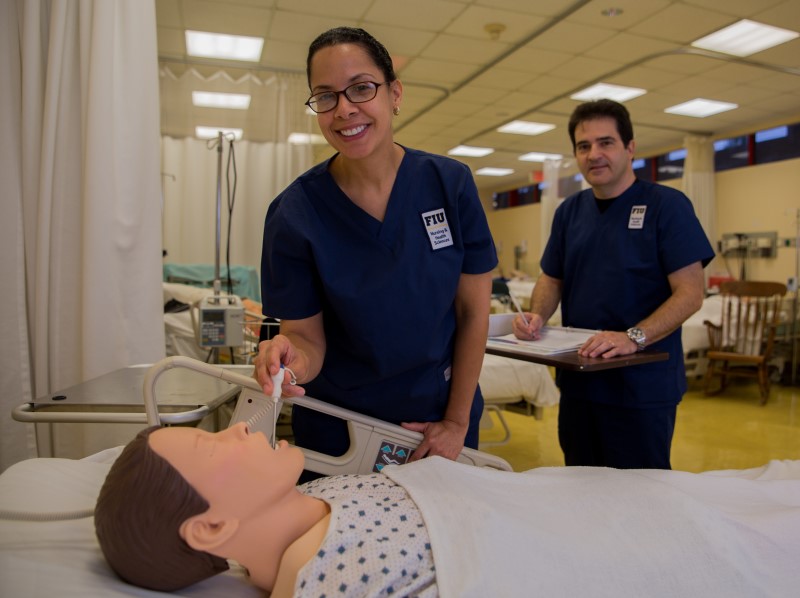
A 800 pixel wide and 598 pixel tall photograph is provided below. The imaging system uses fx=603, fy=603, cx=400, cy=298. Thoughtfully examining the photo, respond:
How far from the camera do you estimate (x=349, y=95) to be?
3.99 ft

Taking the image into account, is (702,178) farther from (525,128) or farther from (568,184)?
(525,128)

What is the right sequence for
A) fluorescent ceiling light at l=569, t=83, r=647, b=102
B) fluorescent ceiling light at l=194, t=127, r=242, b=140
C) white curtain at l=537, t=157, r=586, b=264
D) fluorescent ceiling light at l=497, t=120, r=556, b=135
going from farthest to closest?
fluorescent ceiling light at l=497, t=120, r=556, b=135 < white curtain at l=537, t=157, r=586, b=264 < fluorescent ceiling light at l=569, t=83, r=647, b=102 < fluorescent ceiling light at l=194, t=127, r=242, b=140

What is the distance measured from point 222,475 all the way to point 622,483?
2.60ft

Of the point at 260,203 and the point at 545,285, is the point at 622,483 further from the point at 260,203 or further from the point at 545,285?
the point at 260,203

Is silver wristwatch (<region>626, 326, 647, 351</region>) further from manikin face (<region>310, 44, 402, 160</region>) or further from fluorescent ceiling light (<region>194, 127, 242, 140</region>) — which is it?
fluorescent ceiling light (<region>194, 127, 242, 140</region>)

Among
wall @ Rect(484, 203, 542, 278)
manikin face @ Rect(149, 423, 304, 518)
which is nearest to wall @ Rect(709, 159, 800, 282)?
wall @ Rect(484, 203, 542, 278)

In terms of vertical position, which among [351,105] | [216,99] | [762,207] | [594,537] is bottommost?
[594,537]

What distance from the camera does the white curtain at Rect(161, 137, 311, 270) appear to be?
464cm

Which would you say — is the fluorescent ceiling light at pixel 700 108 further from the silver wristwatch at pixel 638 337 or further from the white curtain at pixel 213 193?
the silver wristwatch at pixel 638 337

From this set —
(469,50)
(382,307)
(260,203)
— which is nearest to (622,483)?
(382,307)

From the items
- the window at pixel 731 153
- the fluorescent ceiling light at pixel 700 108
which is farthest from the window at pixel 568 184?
the window at pixel 731 153

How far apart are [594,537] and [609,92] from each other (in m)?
6.10

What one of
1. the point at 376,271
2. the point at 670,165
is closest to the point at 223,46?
the point at 376,271

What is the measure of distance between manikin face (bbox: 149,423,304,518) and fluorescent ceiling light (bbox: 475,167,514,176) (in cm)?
1061
